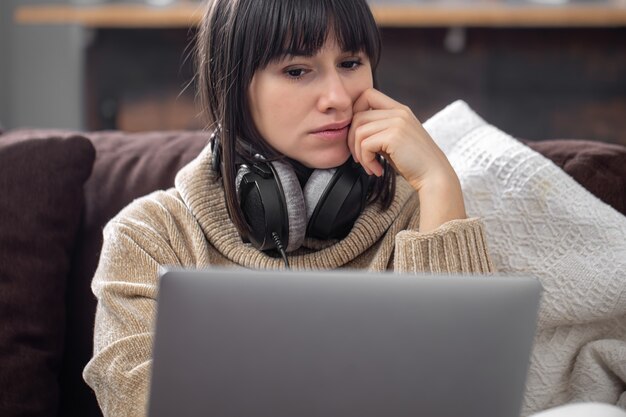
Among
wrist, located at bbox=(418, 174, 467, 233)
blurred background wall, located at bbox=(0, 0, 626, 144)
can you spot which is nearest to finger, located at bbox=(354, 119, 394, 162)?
wrist, located at bbox=(418, 174, 467, 233)

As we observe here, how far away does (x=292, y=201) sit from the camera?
1.28m

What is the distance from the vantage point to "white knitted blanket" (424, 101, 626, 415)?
4.40 feet

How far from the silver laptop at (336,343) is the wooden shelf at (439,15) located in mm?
2774

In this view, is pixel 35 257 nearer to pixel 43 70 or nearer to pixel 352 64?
pixel 352 64

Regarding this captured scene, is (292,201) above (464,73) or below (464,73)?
above

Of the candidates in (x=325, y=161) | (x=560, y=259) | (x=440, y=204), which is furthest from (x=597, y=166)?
(x=325, y=161)

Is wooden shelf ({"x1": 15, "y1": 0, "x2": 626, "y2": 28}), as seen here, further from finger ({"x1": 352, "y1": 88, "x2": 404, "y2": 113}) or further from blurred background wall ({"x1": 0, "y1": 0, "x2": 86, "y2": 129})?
finger ({"x1": 352, "y1": 88, "x2": 404, "y2": 113})

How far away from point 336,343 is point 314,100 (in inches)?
24.6

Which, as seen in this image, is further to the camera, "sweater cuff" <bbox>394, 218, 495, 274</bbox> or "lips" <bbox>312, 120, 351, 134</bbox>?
"lips" <bbox>312, 120, 351, 134</bbox>

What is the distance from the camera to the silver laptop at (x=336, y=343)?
0.74 metres

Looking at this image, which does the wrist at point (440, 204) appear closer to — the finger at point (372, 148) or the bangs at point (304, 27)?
the finger at point (372, 148)

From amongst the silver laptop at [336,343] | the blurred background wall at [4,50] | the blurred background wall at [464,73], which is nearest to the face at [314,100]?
the silver laptop at [336,343]

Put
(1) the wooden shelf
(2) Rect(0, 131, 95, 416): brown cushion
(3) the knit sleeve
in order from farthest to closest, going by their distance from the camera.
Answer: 1. (1) the wooden shelf
2. (2) Rect(0, 131, 95, 416): brown cushion
3. (3) the knit sleeve

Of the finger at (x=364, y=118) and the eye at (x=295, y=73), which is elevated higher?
the eye at (x=295, y=73)
